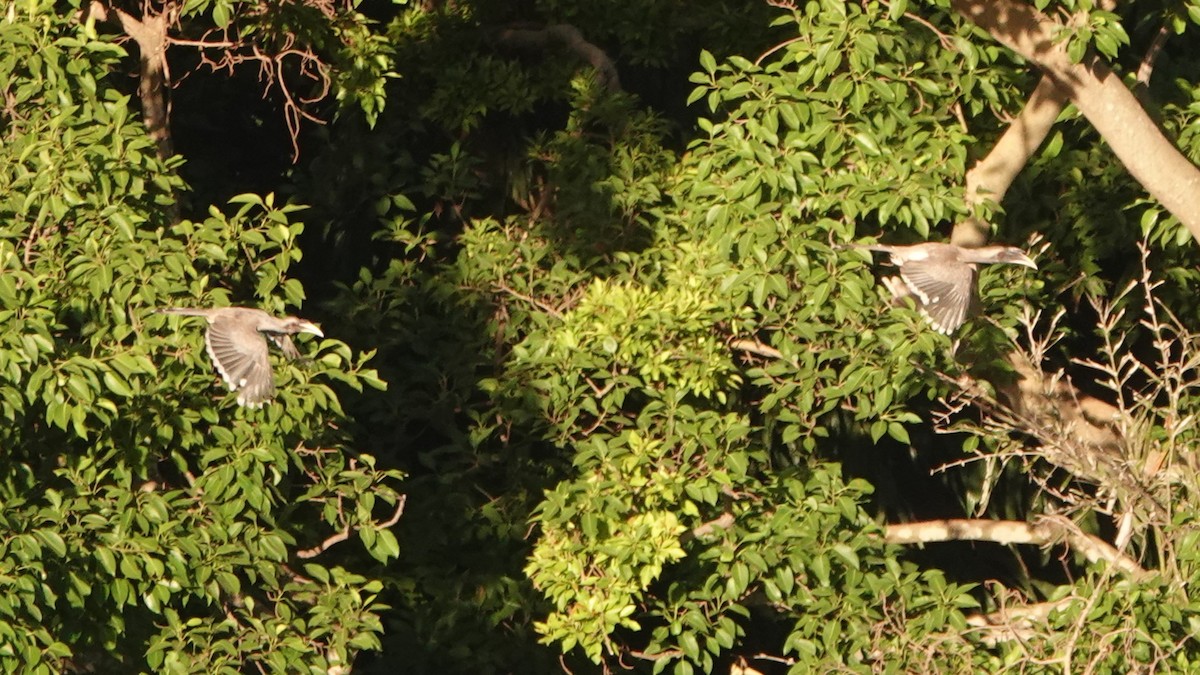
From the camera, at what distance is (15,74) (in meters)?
5.93

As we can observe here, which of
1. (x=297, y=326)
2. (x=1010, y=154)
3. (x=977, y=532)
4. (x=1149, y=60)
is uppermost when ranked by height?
(x=1149, y=60)

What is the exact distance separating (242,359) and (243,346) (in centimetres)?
4

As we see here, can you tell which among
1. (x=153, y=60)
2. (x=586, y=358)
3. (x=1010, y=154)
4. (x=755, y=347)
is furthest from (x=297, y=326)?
(x=1010, y=154)

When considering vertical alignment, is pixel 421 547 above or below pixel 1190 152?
below

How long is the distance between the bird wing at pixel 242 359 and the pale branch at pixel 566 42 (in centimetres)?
245

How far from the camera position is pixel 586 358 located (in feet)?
21.7

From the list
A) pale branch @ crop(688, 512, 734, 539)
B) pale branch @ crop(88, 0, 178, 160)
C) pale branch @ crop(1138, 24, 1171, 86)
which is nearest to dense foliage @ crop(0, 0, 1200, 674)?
pale branch @ crop(688, 512, 734, 539)

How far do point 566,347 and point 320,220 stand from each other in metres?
1.65

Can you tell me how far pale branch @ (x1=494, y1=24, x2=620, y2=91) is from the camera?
770 centimetres

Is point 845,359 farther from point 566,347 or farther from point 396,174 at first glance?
point 396,174

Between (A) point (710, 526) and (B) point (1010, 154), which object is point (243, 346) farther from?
(B) point (1010, 154)

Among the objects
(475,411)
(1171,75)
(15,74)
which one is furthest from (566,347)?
(1171,75)

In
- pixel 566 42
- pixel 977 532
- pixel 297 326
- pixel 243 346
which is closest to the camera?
pixel 243 346

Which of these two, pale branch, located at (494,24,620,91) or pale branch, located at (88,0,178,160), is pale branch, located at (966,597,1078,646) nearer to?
pale branch, located at (494,24,620,91)
